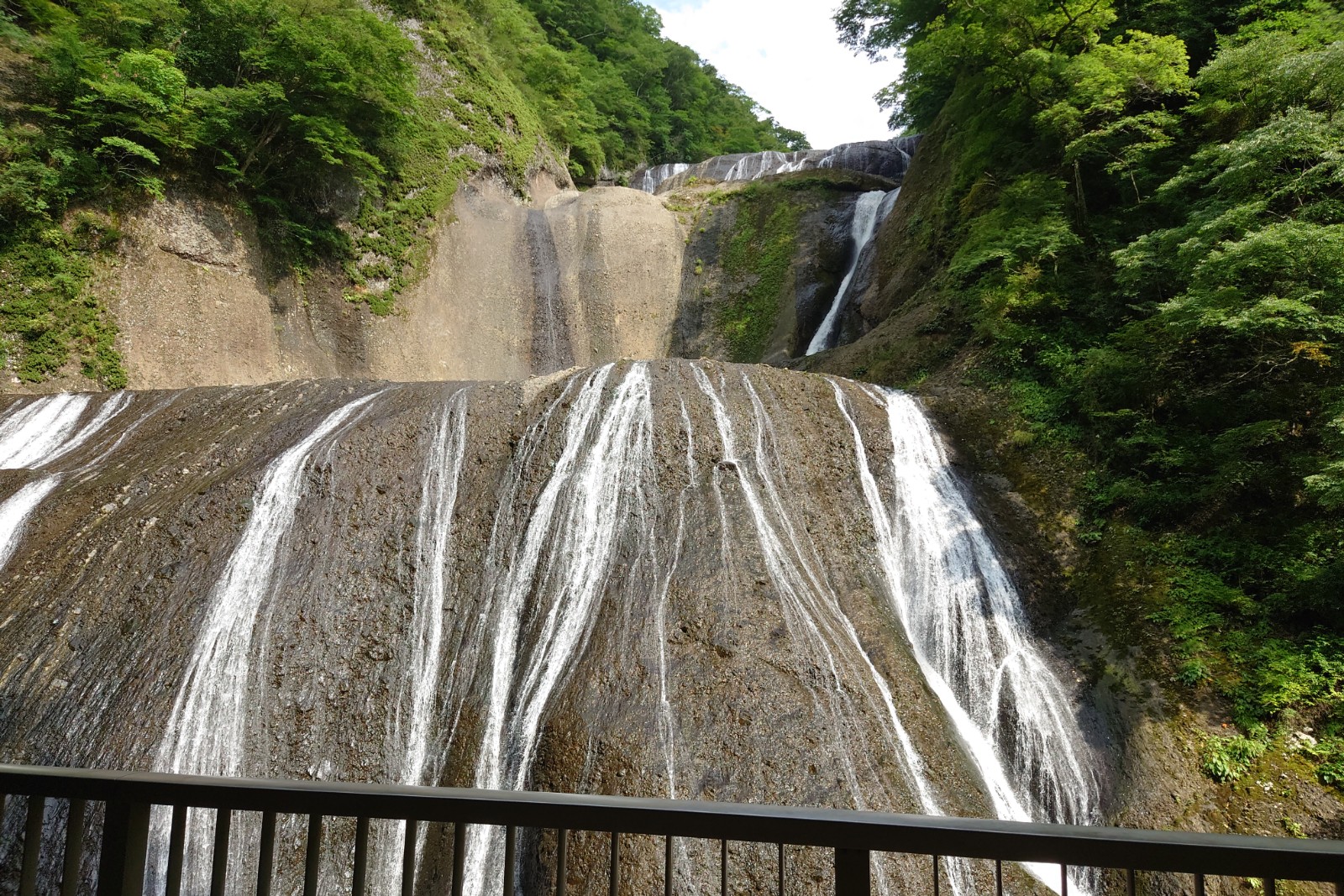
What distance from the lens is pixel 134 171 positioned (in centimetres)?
1398

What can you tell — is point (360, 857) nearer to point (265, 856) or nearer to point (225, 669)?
point (265, 856)

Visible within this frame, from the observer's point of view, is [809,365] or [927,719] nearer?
[927,719]

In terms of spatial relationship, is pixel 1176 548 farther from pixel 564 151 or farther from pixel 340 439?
pixel 564 151

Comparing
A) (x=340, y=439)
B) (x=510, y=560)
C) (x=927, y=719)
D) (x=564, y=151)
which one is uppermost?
(x=564, y=151)

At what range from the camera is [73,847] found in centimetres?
217

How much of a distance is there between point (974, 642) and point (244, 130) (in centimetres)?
1666

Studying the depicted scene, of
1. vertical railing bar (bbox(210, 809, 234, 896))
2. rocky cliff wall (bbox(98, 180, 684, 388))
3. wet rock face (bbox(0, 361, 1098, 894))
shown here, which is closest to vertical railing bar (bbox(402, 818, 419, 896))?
vertical railing bar (bbox(210, 809, 234, 896))

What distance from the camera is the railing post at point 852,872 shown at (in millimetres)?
1919

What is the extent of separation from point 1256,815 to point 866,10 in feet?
75.5

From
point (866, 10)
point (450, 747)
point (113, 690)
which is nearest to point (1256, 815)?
point (450, 747)

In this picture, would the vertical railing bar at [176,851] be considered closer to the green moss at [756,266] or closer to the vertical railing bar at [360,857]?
the vertical railing bar at [360,857]

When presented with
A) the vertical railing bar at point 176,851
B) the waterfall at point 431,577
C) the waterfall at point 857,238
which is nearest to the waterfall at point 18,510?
the waterfall at point 431,577

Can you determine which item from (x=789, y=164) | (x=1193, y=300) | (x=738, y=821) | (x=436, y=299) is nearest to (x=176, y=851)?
(x=738, y=821)

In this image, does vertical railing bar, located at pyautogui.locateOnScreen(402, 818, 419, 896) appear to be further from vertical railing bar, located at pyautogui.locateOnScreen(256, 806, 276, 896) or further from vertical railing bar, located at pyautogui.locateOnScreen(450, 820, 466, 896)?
vertical railing bar, located at pyautogui.locateOnScreen(256, 806, 276, 896)
